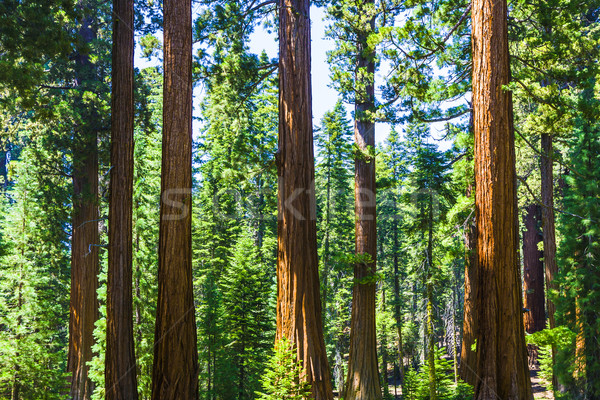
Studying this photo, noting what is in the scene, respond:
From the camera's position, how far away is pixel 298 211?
20.5 feet

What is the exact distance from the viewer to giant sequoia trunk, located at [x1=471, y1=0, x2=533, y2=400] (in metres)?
5.14

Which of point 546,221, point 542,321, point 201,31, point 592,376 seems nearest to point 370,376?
point 592,376

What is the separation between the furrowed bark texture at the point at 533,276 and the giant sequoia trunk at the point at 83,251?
1940 centimetres

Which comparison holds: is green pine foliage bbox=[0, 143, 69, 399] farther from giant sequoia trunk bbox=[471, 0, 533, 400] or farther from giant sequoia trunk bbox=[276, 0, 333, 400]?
giant sequoia trunk bbox=[471, 0, 533, 400]

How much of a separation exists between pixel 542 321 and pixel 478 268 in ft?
61.7

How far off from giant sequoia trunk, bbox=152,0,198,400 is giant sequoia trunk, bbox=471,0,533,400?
3.83 m

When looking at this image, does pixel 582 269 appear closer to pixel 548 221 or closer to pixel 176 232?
pixel 548 221

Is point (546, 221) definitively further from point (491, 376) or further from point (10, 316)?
point (10, 316)

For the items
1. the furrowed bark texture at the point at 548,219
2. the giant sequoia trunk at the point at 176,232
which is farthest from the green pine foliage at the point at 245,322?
the giant sequoia trunk at the point at 176,232

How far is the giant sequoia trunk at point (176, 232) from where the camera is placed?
213 inches

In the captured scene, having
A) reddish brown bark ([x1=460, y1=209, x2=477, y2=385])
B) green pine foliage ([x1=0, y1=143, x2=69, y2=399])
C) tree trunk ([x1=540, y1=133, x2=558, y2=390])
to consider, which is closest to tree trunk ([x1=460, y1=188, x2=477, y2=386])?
reddish brown bark ([x1=460, y1=209, x2=477, y2=385])

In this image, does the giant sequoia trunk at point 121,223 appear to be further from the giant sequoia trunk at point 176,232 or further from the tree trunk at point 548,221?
the tree trunk at point 548,221

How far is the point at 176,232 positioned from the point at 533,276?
2128cm

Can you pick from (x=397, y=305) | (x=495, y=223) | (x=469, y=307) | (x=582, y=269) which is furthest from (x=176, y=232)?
(x=397, y=305)
